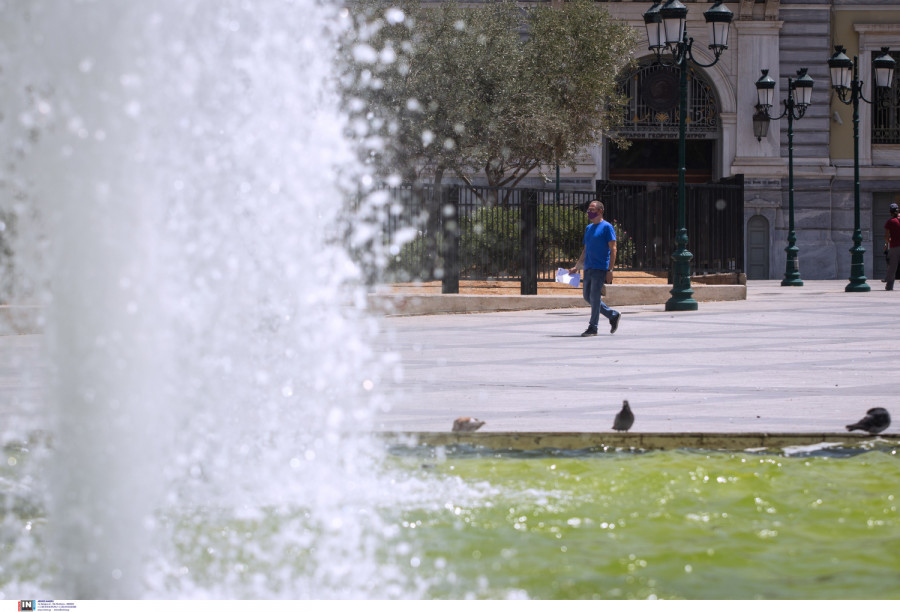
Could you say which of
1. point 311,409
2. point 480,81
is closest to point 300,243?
point 311,409

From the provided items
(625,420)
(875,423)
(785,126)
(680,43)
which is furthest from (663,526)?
(785,126)

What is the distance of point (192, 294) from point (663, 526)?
2.09 m

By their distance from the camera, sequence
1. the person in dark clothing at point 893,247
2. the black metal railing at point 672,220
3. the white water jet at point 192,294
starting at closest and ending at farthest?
the white water jet at point 192,294
the black metal railing at point 672,220
the person in dark clothing at point 893,247

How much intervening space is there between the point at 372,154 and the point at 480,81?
3321 millimetres

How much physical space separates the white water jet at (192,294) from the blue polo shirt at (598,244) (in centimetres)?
732

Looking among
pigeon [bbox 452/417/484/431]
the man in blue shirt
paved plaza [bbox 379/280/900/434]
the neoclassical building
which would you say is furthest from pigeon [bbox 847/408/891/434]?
the neoclassical building

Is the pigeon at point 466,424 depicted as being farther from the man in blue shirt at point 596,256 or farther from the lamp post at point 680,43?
the lamp post at point 680,43

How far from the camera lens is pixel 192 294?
14.1 ft

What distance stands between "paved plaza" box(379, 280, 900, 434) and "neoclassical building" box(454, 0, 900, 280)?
52.5 feet

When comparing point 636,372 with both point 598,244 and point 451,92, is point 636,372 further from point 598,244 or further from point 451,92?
point 451,92

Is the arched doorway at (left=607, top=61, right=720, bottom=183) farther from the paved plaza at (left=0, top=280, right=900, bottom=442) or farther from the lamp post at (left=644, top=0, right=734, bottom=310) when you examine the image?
the paved plaza at (left=0, top=280, right=900, bottom=442)

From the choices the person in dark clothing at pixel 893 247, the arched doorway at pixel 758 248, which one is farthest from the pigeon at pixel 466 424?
the arched doorway at pixel 758 248

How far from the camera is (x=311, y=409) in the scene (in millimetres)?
5867

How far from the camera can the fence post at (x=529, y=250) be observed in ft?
63.7
